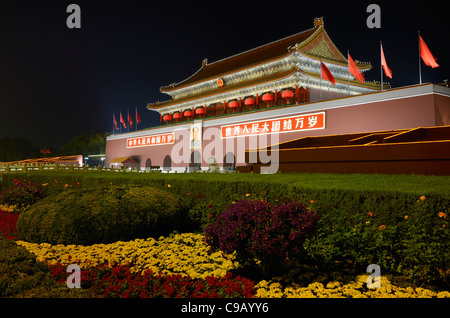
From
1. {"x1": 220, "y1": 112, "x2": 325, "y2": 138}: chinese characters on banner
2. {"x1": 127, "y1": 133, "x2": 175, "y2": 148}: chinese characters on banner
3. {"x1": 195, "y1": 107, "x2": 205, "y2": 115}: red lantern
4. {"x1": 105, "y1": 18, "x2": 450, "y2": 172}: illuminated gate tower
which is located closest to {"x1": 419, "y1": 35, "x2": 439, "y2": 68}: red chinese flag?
{"x1": 105, "y1": 18, "x2": 450, "y2": 172}: illuminated gate tower

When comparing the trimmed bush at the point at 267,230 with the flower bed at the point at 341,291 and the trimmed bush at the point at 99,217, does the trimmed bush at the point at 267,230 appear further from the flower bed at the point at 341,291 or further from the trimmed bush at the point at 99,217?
the trimmed bush at the point at 99,217

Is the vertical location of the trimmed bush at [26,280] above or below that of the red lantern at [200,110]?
below

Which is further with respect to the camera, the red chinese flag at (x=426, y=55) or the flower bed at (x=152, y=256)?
the red chinese flag at (x=426, y=55)

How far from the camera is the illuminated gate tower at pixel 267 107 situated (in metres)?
15.8

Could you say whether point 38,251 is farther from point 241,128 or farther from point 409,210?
point 241,128

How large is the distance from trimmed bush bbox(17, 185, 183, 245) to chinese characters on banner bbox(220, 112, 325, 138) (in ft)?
44.1

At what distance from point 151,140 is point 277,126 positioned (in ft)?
47.6

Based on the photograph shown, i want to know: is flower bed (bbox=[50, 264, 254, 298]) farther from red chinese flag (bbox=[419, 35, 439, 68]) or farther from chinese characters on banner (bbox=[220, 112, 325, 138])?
chinese characters on banner (bbox=[220, 112, 325, 138])

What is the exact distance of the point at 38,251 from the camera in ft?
17.4

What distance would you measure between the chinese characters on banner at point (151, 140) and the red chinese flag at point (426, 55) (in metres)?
19.1

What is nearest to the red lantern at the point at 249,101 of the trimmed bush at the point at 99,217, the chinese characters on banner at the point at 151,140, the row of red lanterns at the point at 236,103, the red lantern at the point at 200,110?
the row of red lanterns at the point at 236,103

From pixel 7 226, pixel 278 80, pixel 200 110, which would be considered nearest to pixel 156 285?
pixel 7 226

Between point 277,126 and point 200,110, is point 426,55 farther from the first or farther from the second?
point 200,110
